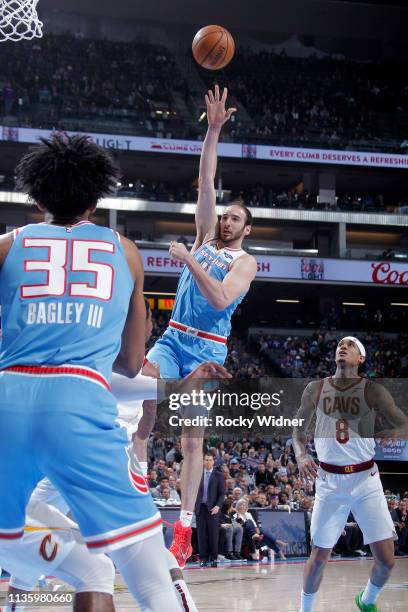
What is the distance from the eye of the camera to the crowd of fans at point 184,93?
106 feet

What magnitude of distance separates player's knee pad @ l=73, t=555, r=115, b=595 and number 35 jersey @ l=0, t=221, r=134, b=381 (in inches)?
30.6

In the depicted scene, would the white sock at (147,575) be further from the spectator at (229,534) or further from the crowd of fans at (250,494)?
the spectator at (229,534)

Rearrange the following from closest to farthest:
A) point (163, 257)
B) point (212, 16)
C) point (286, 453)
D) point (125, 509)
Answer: point (125, 509)
point (286, 453)
point (163, 257)
point (212, 16)

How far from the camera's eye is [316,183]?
116 ft

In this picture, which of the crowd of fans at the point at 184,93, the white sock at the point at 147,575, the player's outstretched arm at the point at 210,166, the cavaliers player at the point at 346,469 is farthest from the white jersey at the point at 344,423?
the crowd of fans at the point at 184,93

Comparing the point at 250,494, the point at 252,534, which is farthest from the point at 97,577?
the point at 250,494

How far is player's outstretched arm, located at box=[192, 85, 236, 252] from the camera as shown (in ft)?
21.0

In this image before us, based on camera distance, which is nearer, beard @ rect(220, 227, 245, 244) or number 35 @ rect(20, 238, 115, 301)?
number 35 @ rect(20, 238, 115, 301)

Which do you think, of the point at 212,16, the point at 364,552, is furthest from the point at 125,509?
the point at 212,16

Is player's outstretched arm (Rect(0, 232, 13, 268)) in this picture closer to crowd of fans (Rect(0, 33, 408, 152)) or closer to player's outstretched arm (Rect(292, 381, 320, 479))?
player's outstretched arm (Rect(292, 381, 320, 479))

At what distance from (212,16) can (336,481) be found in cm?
3474

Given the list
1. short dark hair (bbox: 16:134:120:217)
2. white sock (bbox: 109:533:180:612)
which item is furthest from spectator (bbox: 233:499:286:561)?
short dark hair (bbox: 16:134:120:217)

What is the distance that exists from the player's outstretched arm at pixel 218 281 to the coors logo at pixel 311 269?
2395 cm

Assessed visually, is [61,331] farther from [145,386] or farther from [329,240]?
[329,240]
